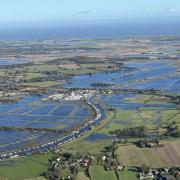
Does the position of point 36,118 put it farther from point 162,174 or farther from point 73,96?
point 162,174

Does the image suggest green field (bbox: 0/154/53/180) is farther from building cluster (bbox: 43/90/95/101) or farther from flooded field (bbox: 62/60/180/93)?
flooded field (bbox: 62/60/180/93)

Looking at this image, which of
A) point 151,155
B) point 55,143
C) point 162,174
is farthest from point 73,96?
point 162,174

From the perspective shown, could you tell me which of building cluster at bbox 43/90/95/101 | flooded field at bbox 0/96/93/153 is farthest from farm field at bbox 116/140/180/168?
building cluster at bbox 43/90/95/101

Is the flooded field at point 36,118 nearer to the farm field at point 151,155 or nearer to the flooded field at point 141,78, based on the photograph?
the farm field at point 151,155

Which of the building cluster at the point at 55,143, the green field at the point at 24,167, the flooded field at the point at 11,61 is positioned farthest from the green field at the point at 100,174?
the flooded field at the point at 11,61

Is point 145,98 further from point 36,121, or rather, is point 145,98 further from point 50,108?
point 36,121
